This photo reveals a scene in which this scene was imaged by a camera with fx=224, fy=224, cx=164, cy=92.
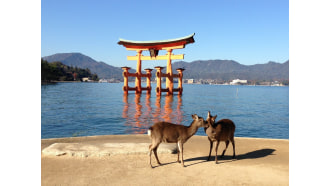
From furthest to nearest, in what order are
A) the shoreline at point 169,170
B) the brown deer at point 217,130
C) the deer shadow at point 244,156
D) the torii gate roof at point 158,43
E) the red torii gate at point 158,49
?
the red torii gate at point 158,49 < the torii gate roof at point 158,43 < the deer shadow at point 244,156 < the brown deer at point 217,130 < the shoreline at point 169,170

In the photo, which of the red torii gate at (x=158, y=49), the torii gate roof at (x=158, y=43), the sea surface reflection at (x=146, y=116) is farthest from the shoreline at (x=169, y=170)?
the red torii gate at (x=158, y=49)

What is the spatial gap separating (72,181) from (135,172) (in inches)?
51.4

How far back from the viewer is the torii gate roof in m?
33.1

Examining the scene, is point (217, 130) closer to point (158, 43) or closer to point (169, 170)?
point (169, 170)

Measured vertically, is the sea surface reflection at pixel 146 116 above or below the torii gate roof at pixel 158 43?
below

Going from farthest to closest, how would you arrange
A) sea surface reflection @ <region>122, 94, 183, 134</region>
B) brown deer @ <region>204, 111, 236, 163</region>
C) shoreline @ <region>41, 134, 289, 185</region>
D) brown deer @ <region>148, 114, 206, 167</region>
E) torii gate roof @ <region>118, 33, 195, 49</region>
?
torii gate roof @ <region>118, 33, 195, 49</region> → sea surface reflection @ <region>122, 94, 183, 134</region> → brown deer @ <region>204, 111, 236, 163</region> → brown deer @ <region>148, 114, 206, 167</region> → shoreline @ <region>41, 134, 289, 185</region>

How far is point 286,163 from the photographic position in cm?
593

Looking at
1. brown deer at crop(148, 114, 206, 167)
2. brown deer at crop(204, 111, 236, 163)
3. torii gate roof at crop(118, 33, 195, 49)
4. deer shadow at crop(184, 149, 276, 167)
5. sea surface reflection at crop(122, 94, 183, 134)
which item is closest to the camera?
brown deer at crop(148, 114, 206, 167)

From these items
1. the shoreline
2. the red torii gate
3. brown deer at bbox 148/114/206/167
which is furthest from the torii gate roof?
brown deer at bbox 148/114/206/167

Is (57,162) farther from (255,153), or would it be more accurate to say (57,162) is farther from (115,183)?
(255,153)

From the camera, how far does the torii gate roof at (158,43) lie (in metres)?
33.1

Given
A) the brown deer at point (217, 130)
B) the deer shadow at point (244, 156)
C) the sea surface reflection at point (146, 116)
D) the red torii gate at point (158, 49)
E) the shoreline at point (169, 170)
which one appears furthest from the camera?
the red torii gate at point (158, 49)

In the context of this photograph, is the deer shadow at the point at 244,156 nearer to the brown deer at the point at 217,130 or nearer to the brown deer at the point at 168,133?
the brown deer at the point at 217,130

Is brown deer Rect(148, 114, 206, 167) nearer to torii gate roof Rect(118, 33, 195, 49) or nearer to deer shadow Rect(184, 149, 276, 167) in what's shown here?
deer shadow Rect(184, 149, 276, 167)
